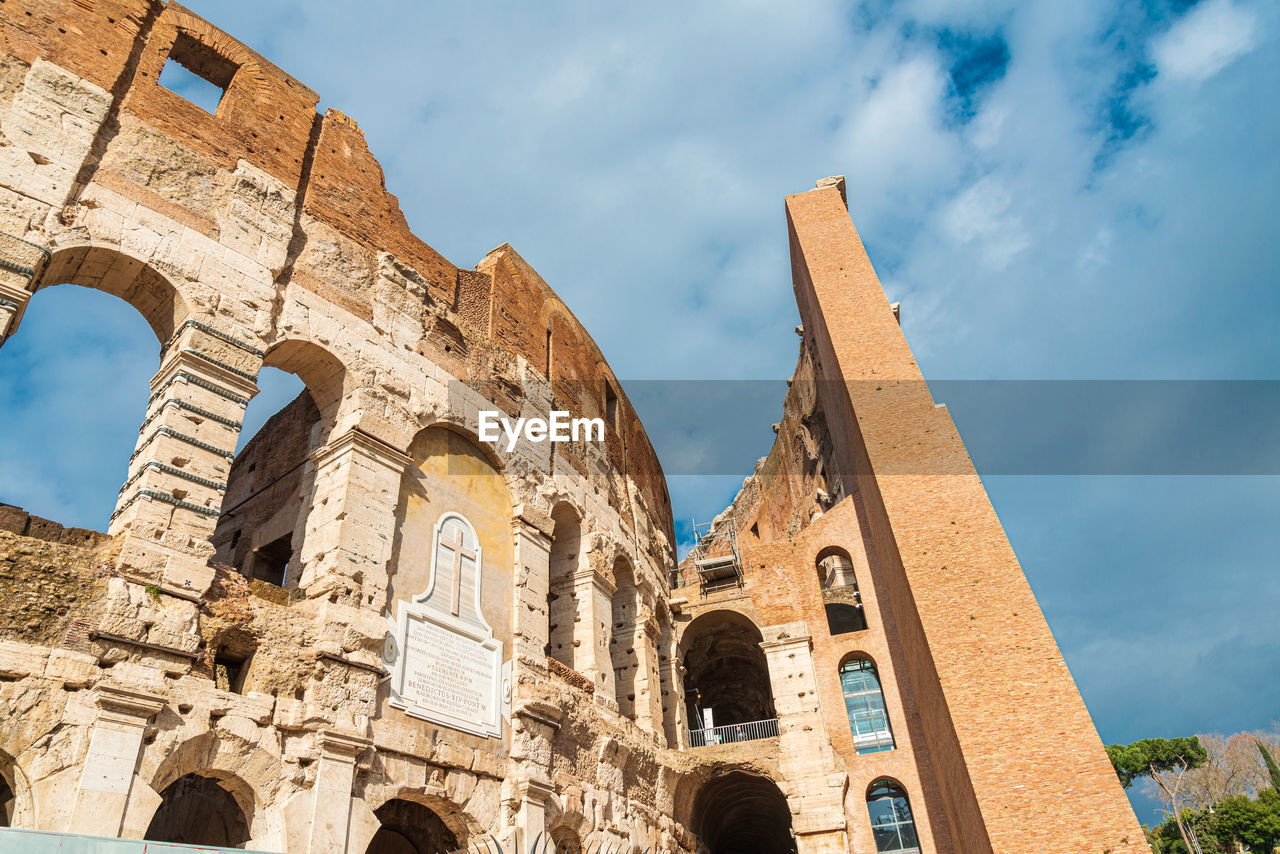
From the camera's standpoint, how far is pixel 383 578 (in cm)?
935

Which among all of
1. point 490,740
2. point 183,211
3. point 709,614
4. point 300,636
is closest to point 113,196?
point 183,211

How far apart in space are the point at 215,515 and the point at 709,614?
12.3 metres

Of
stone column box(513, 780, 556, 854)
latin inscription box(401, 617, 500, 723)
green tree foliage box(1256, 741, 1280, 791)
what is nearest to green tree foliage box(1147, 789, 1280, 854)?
green tree foliage box(1256, 741, 1280, 791)

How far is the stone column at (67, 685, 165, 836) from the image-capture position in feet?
20.0

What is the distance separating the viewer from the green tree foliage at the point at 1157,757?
35.7m

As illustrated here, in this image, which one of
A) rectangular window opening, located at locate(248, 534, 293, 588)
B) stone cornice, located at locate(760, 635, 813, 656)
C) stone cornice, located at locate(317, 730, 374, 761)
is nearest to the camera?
stone cornice, located at locate(317, 730, 374, 761)

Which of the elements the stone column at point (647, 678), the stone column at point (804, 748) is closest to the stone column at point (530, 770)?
the stone column at point (647, 678)

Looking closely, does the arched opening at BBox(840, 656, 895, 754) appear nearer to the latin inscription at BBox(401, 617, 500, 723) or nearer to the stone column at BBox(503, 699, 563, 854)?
the stone column at BBox(503, 699, 563, 854)

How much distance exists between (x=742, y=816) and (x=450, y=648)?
14227 millimetres

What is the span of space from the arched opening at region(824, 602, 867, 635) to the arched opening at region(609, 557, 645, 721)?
6837mm

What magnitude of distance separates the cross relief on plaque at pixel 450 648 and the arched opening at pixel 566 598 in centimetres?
236

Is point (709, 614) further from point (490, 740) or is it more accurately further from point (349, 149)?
point (349, 149)

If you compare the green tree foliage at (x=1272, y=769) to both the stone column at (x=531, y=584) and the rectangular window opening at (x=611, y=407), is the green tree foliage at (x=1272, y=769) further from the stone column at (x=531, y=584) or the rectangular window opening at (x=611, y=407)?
the stone column at (x=531, y=584)

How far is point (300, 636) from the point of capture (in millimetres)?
8258
